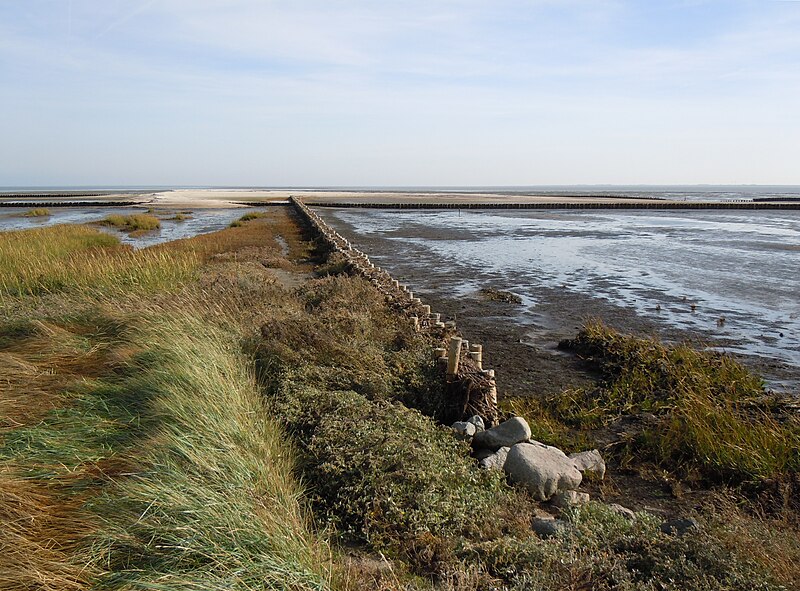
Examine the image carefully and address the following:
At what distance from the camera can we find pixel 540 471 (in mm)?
5352

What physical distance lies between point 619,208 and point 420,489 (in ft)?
228

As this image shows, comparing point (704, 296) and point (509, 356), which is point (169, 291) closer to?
point (509, 356)

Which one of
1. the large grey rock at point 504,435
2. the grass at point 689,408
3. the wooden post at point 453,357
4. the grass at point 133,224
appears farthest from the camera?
the grass at point 133,224

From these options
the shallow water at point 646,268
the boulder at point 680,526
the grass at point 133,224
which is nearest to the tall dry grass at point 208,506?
the boulder at point 680,526

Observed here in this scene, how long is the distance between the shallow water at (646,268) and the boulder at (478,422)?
646 cm

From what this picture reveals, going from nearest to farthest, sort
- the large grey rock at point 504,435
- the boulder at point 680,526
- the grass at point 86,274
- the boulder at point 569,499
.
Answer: the boulder at point 680,526, the boulder at point 569,499, the large grey rock at point 504,435, the grass at point 86,274

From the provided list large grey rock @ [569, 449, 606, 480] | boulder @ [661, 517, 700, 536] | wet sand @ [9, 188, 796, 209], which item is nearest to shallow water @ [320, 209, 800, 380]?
large grey rock @ [569, 449, 606, 480]

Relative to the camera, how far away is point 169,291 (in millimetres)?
10359

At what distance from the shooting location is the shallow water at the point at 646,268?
43.5ft

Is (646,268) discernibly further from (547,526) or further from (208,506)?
(208,506)

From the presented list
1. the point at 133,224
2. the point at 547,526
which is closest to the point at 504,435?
the point at 547,526

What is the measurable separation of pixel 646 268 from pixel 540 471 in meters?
17.8

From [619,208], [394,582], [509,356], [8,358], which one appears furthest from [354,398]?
[619,208]

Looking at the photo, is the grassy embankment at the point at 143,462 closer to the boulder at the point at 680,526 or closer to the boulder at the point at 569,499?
the boulder at the point at 569,499
